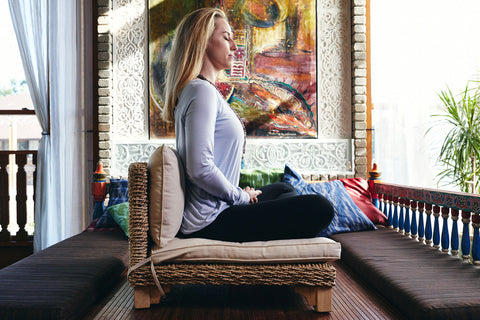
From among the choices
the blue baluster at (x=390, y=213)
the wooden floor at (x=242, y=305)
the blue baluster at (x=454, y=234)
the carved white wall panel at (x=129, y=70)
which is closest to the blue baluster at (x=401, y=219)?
the blue baluster at (x=390, y=213)

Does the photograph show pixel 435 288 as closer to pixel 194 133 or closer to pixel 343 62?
pixel 194 133

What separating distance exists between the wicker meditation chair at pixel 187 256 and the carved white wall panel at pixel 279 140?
97.5 inches

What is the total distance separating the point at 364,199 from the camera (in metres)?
3.42

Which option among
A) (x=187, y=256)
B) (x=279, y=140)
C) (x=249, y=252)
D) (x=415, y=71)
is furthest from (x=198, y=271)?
(x=415, y=71)

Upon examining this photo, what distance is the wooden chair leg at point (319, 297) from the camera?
1.75 m

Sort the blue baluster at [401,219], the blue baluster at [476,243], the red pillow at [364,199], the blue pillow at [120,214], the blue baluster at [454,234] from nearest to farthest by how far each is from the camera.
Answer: the blue baluster at [476,243] < the blue baluster at [454,234] < the blue pillow at [120,214] < the blue baluster at [401,219] < the red pillow at [364,199]

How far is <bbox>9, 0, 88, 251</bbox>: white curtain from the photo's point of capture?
390 centimetres

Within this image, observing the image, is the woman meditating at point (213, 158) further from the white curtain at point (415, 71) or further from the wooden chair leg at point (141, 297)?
the white curtain at point (415, 71)

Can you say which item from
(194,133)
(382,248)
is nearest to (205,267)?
(194,133)

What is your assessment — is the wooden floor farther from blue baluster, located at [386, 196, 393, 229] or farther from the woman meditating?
blue baluster, located at [386, 196, 393, 229]

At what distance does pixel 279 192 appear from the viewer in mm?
2219

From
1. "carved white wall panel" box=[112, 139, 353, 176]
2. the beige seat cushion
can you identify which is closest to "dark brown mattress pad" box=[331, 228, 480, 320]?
the beige seat cushion

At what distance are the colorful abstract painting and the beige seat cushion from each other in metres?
2.55

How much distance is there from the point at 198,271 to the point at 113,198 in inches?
71.2
